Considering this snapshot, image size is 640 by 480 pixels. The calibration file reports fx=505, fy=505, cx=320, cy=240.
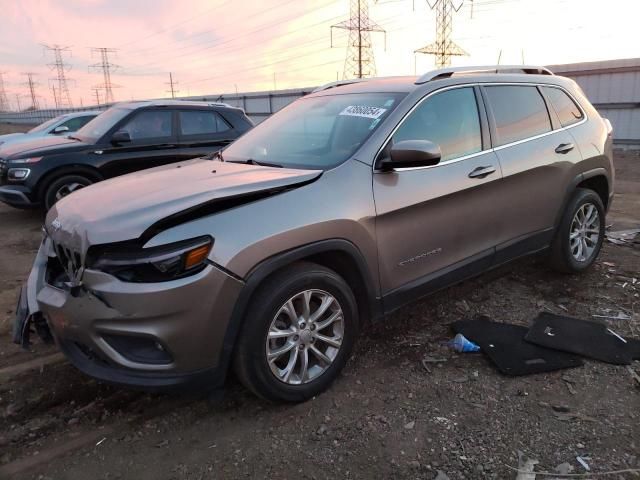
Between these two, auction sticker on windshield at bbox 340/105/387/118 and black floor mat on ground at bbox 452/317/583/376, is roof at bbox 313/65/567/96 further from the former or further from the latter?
black floor mat on ground at bbox 452/317/583/376

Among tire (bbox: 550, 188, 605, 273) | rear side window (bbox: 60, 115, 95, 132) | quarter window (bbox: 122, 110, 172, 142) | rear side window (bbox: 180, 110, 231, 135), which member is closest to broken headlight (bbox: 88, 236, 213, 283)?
tire (bbox: 550, 188, 605, 273)

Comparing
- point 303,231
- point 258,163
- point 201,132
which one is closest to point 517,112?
point 258,163

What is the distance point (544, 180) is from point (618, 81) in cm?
1339

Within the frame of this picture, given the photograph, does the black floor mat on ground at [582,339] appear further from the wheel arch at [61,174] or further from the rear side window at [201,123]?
the wheel arch at [61,174]

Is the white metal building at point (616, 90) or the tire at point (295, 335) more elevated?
the white metal building at point (616, 90)

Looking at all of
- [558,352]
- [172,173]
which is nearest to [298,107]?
[172,173]

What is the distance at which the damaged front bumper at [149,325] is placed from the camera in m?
2.34

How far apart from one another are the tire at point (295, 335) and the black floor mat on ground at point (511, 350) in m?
1.05

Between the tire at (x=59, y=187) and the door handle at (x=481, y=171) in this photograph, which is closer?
the door handle at (x=481, y=171)

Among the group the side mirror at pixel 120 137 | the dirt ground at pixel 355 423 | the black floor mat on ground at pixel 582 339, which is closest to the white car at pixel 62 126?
the side mirror at pixel 120 137

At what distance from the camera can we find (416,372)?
3246mm

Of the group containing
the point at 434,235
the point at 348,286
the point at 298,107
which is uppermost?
the point at 298,107

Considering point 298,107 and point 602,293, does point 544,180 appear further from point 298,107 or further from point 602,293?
point 298,107

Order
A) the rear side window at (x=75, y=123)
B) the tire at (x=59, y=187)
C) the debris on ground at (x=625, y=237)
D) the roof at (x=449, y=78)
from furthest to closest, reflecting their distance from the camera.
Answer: the rear side window at (x=75, y=123)
the tire at (x=59, y=187)
the debris on ground at (x=625, y=237)
the roof at (x=449, y=78)
